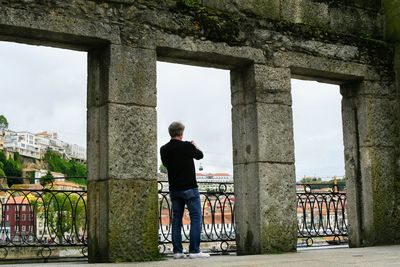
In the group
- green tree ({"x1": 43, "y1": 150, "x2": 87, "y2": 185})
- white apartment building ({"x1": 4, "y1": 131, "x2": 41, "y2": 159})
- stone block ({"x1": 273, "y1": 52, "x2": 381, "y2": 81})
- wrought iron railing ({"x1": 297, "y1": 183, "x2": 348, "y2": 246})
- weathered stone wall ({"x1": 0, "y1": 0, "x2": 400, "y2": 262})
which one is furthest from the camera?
white apartment building ({"x1": 4, "y1": 131, "x2": 41, "y2": 159})

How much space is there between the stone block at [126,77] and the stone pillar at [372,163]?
3.22 metres

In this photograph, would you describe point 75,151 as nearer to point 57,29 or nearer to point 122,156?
point 122,156

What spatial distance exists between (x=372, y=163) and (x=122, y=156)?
12.1ft

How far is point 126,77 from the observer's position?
20.7 feet

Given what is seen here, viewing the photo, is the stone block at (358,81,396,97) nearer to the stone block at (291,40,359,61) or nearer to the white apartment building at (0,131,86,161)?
the stone block at (291,40,359,61)

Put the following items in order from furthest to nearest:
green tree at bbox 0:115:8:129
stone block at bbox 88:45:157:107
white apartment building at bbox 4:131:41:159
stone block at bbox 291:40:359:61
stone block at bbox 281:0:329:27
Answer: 1. green tree at bbox 0:115:8:129
2. white apartment building at bbox 4:131:41:159
3. stone block at bbox 281:0:329:27
4. stone block at bbox 291:40:359:61
5. stone block at bbox 88:45:157:107

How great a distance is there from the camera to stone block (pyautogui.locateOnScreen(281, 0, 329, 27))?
7.75 meters

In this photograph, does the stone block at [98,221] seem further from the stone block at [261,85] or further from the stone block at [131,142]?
the stone block at [261,85]

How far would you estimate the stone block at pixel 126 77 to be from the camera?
6.24m

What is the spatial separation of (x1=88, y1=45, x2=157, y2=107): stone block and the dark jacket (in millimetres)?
538

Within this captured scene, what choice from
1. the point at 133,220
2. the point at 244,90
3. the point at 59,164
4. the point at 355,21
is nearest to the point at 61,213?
the point at 133,220

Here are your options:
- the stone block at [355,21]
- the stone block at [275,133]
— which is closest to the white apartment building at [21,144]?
the stone block at [355,21]

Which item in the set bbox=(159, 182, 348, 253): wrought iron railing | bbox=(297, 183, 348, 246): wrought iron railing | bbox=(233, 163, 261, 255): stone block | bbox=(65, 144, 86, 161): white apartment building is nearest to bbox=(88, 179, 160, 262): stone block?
bbox=(233, 163, 261, 255): stone block

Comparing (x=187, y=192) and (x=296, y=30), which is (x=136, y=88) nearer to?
(x=187, y=192)
